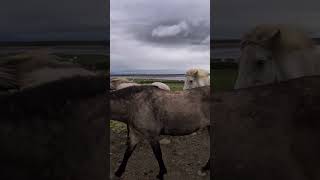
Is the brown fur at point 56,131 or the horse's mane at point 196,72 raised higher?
the horse's mane at point 196,72

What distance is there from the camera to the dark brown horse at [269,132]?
1.55 m

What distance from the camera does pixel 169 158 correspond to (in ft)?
7.01

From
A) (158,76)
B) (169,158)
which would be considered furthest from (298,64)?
(169,158)

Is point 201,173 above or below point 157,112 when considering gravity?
below

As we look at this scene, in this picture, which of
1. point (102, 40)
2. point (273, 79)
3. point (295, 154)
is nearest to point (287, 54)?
point (273, 79)

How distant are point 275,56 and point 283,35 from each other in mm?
95

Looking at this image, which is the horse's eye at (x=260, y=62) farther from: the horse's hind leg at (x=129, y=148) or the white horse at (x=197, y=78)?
the horse's hind leg at (x=129, y=148)

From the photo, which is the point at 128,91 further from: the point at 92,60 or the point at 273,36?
the point at 273,36

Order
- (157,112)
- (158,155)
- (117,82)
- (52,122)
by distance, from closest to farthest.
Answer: (52,122), (117,82), (158,155), (157,112)

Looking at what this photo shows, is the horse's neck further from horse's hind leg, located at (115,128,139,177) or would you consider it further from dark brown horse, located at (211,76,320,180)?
horse's hind leg, located at (115,128,139,177)

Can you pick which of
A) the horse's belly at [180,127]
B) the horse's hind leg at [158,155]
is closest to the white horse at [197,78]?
→ the horse's belly at [180,127]

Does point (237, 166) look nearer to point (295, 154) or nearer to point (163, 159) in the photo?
point (295, 154)

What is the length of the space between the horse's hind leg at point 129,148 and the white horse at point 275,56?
78 cm

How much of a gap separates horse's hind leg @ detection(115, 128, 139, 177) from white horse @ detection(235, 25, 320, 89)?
0.78m
